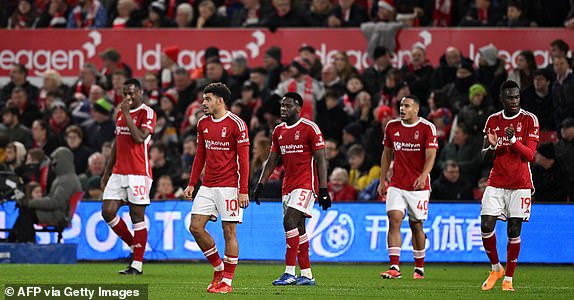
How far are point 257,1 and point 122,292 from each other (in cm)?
1383

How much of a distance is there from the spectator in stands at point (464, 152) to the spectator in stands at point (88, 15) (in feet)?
30.2

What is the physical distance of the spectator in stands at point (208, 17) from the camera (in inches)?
1021

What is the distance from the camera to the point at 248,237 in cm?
2106

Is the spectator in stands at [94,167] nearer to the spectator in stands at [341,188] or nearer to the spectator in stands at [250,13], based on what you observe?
the spectator in stands at [341,188]

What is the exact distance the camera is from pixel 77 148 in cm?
2364

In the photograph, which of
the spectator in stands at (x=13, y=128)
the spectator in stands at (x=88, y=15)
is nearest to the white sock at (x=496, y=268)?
the spectator in stands at (x=13, y=128)

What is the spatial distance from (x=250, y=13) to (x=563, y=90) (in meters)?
7.33

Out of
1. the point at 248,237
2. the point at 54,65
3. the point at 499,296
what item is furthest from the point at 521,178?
the point at 54,65

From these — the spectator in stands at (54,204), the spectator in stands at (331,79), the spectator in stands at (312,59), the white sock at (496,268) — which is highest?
the spectator in stands at (312,59)

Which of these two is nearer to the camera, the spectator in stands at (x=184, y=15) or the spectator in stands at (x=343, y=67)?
the spectator in stands at (x=343, y=67)

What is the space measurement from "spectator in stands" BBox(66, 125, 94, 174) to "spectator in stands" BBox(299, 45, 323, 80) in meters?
4.50

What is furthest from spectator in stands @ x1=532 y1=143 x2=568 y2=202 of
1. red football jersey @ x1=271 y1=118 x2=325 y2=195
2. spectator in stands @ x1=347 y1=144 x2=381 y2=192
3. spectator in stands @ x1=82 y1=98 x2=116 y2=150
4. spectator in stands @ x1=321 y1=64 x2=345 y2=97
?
spectator in stands @ x1=82 y1=98 x2=116 y2=150

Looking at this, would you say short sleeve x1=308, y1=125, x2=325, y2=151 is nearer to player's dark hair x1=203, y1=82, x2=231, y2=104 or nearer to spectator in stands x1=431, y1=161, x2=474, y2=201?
player's dark hair x1=203, y1=82, x2=231, y2=104

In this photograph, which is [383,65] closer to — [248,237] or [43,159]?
[248,237]
